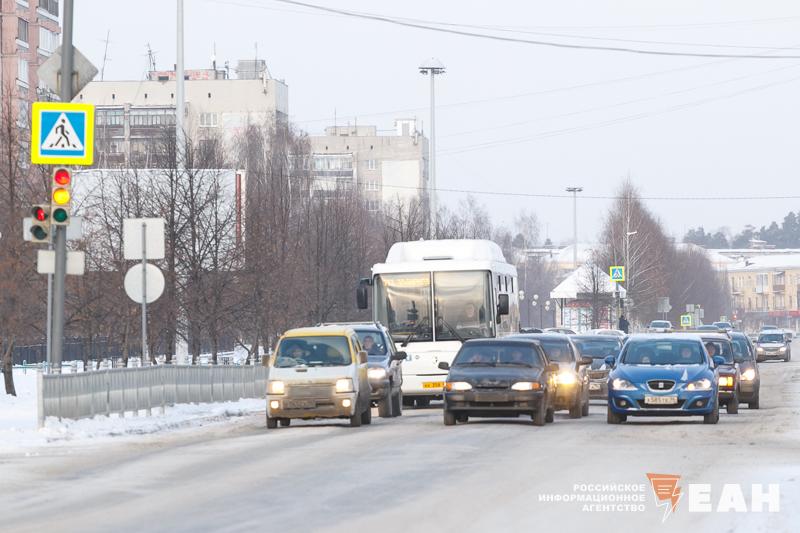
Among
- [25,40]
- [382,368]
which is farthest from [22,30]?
[382,368]

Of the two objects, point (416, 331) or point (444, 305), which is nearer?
point (444, 305)

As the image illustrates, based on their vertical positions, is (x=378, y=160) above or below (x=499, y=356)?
above

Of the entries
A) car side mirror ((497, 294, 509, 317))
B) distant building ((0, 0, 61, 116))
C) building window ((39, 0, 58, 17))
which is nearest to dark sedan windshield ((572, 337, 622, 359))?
car side mirror ((497, 294, 509, 317))

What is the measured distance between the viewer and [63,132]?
83.8 feet

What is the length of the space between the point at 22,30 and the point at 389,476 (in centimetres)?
8819

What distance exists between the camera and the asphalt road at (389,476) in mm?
12922

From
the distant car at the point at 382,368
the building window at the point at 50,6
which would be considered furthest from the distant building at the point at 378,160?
the distant car at the point at 382,368

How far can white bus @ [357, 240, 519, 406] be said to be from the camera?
3500cm

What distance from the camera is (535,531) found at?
12.1m

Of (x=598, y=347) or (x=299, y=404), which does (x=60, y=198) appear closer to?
(x=299, y=404)

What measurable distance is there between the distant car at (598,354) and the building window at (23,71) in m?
61.7

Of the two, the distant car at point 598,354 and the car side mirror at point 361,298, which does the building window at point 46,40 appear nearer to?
the distant car at point 598,354

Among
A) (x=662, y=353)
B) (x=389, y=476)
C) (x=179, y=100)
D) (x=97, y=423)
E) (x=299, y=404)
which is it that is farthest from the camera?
(x=179, y=100)

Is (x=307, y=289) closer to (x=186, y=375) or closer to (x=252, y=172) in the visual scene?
(x=186, y=375)
